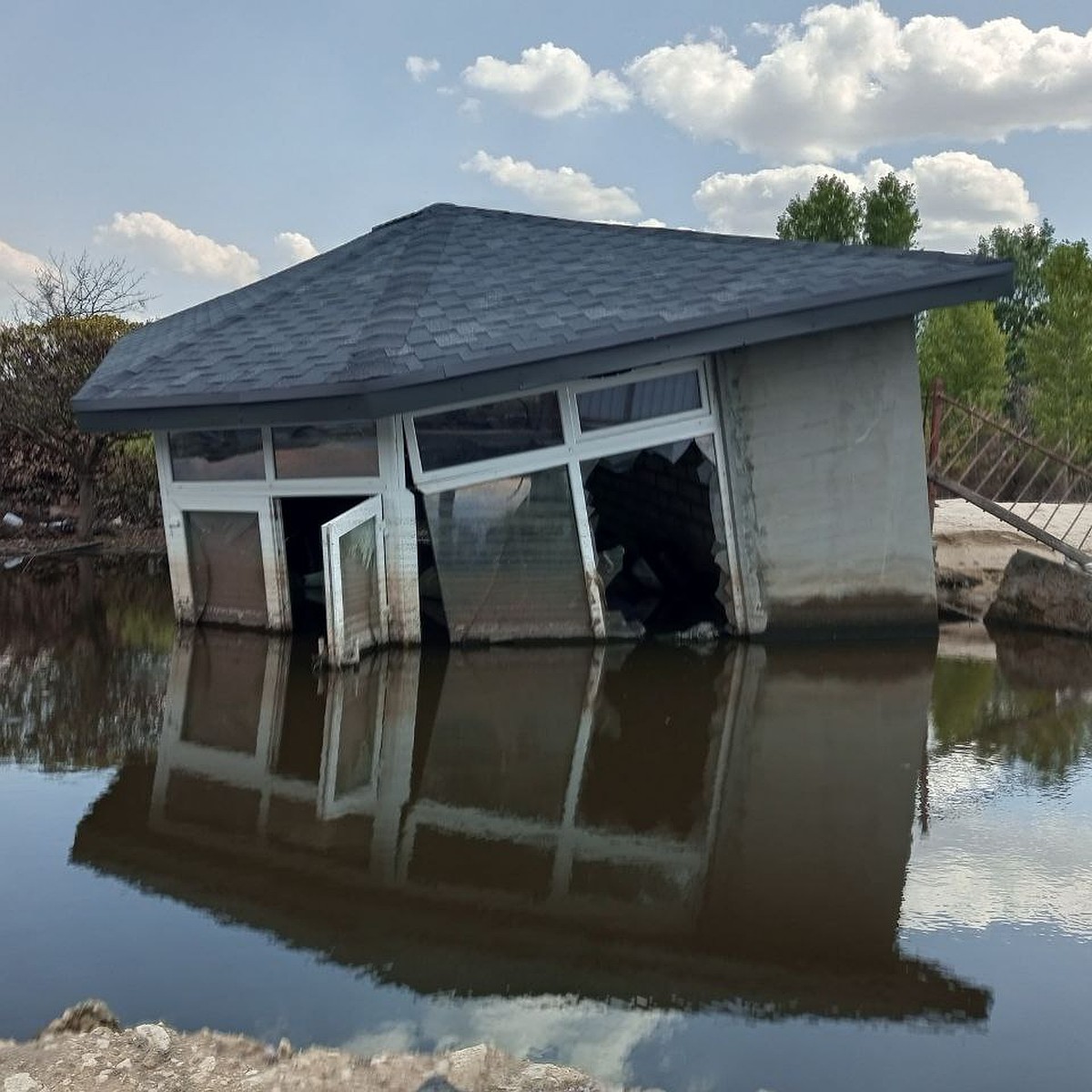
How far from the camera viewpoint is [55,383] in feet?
49.8

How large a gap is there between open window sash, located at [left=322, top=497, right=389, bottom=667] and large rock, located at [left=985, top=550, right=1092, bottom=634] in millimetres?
5942

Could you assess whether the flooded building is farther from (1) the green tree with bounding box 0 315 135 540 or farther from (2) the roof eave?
(1) the green tree with bounding box 0 315 135 540

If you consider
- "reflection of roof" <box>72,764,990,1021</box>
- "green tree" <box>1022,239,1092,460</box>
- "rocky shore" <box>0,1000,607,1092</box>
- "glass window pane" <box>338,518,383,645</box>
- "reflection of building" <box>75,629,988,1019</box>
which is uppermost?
"green tree" <box>1022,239,1092,460</box>

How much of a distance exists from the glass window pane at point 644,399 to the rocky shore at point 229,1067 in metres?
6.24

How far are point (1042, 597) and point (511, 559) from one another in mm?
5045

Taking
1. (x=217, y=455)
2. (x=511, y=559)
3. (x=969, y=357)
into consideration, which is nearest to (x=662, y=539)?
(x=511, y=559)

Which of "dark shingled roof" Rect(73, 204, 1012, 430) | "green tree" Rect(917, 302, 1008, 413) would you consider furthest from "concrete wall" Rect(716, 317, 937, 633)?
"green tree" Rect(917, 302, 1008, 413)

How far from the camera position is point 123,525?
16.8 m

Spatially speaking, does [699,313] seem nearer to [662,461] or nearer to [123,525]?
[662,461]

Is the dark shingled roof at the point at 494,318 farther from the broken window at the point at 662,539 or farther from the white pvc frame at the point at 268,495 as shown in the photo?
the broken window at the point at 662,539

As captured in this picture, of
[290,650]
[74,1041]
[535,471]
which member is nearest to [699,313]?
[535,471]

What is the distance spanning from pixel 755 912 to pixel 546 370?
4900 millimetres

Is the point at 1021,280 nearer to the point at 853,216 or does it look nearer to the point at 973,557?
the point at 853,216

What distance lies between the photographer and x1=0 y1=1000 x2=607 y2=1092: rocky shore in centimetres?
286
